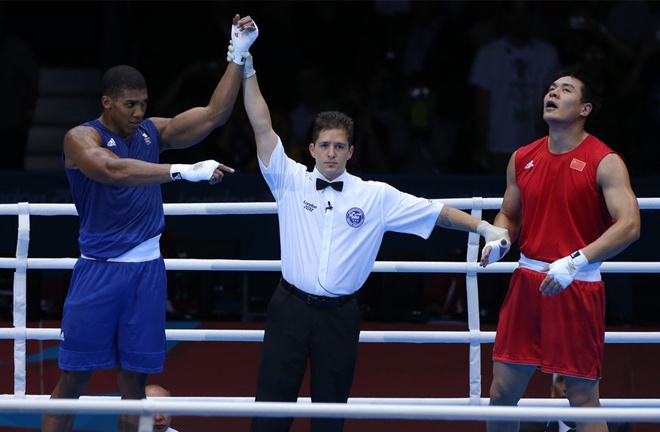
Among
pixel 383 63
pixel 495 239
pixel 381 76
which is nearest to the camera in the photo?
pixel 495 239

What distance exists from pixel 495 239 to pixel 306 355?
883 mm

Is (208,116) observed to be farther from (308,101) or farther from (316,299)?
(308,101)

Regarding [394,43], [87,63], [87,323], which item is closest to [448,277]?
[394,43]

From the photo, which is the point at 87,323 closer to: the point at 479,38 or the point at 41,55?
the point at 479,38

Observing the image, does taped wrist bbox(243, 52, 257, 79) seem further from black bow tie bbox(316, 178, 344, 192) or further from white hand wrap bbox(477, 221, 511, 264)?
white hand wrap bbox(477, 221, 511, 264)

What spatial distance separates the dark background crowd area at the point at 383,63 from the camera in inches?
335

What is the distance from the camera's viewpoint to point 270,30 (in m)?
9.03

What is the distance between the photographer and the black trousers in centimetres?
418

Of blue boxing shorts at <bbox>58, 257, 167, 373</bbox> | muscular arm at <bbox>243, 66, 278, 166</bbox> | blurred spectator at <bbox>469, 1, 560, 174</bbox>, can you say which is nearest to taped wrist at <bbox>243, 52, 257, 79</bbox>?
muscular arm at <bbox>243, 66, 278, 166</bbox>

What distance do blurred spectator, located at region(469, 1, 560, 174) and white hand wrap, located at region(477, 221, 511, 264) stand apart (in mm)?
4202

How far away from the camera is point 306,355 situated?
13.9ft

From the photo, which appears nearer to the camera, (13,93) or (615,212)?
(615,212)

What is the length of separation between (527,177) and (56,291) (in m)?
4.27

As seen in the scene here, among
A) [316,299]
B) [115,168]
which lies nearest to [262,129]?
[115,168]
